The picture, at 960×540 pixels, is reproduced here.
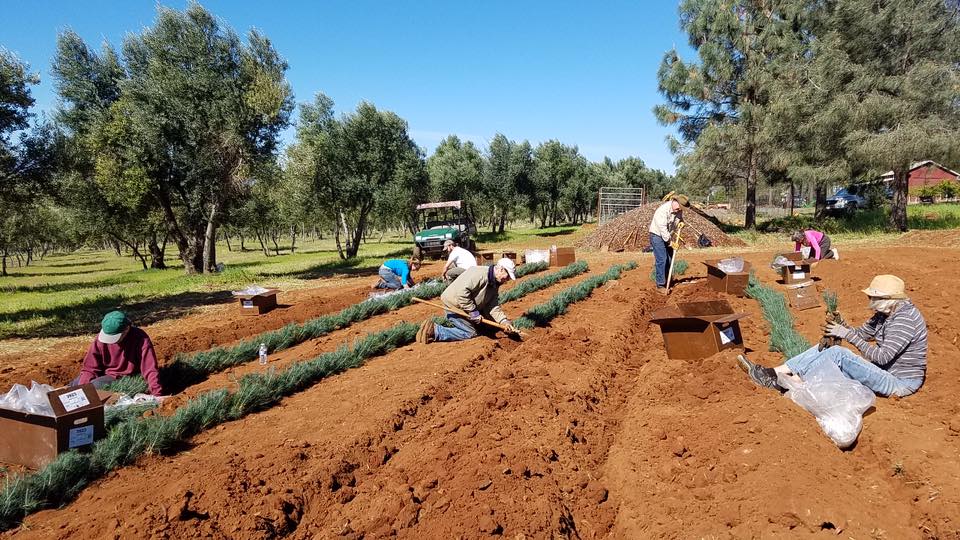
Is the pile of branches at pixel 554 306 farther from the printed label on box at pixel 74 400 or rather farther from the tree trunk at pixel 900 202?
the tree trunk at pixel 900 202

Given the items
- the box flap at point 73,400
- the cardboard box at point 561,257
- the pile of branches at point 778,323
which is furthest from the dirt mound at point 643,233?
the box flap at point 73,400

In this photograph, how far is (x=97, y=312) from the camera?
1247cm

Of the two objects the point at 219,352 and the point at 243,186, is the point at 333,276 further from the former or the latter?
the point at 219,352

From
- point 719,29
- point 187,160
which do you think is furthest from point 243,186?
point 719,29

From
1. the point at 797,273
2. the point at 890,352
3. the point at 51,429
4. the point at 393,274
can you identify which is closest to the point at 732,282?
the point at 797,273

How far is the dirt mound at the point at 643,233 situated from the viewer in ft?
75.1

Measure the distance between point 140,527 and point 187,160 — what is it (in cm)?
1812

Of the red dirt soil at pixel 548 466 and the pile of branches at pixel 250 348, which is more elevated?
the pile of branches at pixel 250 348

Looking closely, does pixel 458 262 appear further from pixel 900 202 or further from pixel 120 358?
pixel 900 202

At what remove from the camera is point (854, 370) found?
468 cm

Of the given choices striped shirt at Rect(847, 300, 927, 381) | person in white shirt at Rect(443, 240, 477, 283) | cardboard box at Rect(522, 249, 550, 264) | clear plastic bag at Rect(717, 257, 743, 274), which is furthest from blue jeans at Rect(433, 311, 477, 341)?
cardboard box at Rect(522, 249, 550, 264)

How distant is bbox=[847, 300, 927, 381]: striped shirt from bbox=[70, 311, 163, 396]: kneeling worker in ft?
24.8

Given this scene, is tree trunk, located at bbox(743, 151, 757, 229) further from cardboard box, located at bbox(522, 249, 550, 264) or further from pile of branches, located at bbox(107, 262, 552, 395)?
pile of branches, located at bbox(107, 262, 552, 395)

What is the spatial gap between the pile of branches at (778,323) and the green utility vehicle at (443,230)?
12.6 meters
